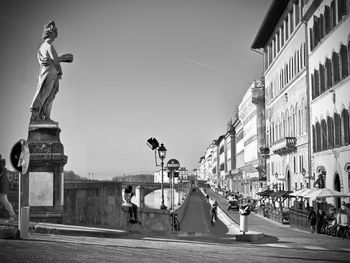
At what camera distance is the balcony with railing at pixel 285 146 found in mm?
52125

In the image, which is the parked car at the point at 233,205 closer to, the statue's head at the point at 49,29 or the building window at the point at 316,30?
the building window at the point at 316,30

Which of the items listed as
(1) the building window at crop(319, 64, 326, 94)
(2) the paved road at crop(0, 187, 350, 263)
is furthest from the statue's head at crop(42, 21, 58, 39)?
(1) the building window at crop(319, 64, 326, 94)

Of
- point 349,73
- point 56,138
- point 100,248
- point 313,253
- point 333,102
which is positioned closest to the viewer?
point 100,248

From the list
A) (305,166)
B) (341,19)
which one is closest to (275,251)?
(341,19)

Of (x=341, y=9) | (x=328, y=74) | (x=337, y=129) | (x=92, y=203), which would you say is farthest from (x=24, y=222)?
(x=328, y=74)

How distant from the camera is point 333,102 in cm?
3666

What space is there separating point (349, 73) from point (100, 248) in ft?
79.4

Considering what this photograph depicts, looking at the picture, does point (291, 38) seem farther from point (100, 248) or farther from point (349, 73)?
point (100, 248)

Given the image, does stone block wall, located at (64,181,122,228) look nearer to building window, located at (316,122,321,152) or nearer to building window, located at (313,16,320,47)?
building window, located at (316,122,321,152)

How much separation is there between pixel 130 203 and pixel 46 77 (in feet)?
20.8

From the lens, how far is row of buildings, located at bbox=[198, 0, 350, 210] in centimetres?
3491

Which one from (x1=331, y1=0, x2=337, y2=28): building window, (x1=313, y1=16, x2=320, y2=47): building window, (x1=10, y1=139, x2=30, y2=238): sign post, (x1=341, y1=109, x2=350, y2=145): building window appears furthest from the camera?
(x1=313, y1=16, x2=320, y2=47): building window

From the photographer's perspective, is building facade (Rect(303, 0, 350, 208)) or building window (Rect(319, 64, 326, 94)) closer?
building facade (Rect(303, 0, 350, 208))

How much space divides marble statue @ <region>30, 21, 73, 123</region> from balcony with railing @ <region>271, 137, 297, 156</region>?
38.6 m
